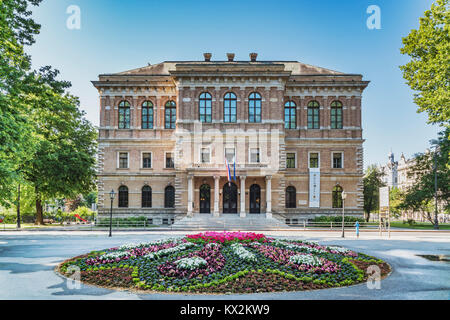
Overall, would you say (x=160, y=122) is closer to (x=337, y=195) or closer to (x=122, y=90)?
(x=122, y=90)

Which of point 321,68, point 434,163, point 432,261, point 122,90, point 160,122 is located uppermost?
point 321,68

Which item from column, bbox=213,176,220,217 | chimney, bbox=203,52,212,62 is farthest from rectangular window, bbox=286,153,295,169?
chimney, bbox=203,52,212,62

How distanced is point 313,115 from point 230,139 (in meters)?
11.4

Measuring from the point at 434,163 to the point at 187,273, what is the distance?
45054 millimetres

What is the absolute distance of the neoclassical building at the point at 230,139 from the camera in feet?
133

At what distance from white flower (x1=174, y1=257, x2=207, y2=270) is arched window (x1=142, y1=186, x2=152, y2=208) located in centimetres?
3217

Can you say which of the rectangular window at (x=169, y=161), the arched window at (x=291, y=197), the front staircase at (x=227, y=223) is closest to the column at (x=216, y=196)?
the front staircase at (x=227, y=223)

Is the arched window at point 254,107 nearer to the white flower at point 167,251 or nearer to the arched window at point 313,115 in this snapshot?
the arched window at point 313,115

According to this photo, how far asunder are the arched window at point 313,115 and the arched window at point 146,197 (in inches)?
846

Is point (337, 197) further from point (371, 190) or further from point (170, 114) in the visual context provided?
point (170, 114)

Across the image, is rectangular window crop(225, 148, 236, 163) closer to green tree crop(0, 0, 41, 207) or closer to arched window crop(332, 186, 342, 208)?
arched window crop(332, 186, 342, 208)

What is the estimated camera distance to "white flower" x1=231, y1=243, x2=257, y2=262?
40.8ft

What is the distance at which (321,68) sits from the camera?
153 feet
